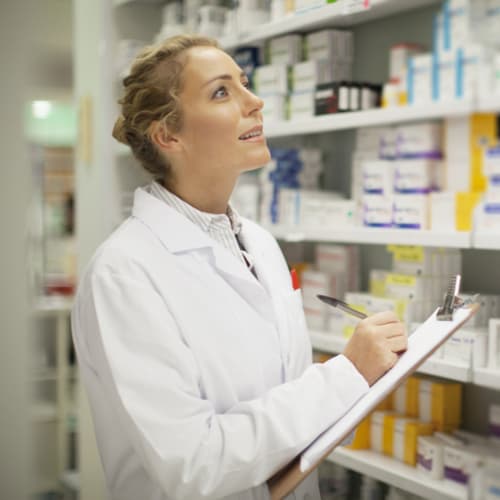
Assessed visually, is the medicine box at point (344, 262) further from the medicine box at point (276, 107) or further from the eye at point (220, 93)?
the eye at point (220, 93)

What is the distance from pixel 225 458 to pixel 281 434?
4.6 inches

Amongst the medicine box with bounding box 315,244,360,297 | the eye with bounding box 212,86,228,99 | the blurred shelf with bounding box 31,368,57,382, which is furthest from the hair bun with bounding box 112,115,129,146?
the blurred shelf with bounding box 31,368,57,382

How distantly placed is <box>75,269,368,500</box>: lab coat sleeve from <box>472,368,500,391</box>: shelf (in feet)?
2.13

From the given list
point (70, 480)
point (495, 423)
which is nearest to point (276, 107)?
point (495, 423)

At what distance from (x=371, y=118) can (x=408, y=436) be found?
99 cm

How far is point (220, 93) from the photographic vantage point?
170 cm

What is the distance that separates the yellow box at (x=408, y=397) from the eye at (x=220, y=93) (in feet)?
4.01

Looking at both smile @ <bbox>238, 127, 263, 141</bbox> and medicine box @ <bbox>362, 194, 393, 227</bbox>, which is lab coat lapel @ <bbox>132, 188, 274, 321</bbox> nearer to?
smile @ <bbox>238, 127, 263, 141</bbox>

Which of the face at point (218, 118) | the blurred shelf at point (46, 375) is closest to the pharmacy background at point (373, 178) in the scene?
the face at point (218, 118)

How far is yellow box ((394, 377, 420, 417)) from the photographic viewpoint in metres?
2.46

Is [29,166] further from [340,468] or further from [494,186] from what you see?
[494,186]

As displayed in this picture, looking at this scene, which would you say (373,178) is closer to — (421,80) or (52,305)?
(421,80)

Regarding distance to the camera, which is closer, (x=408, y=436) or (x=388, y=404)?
(x=408, y=436)

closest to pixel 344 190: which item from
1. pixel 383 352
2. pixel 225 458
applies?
pixel 383 352
